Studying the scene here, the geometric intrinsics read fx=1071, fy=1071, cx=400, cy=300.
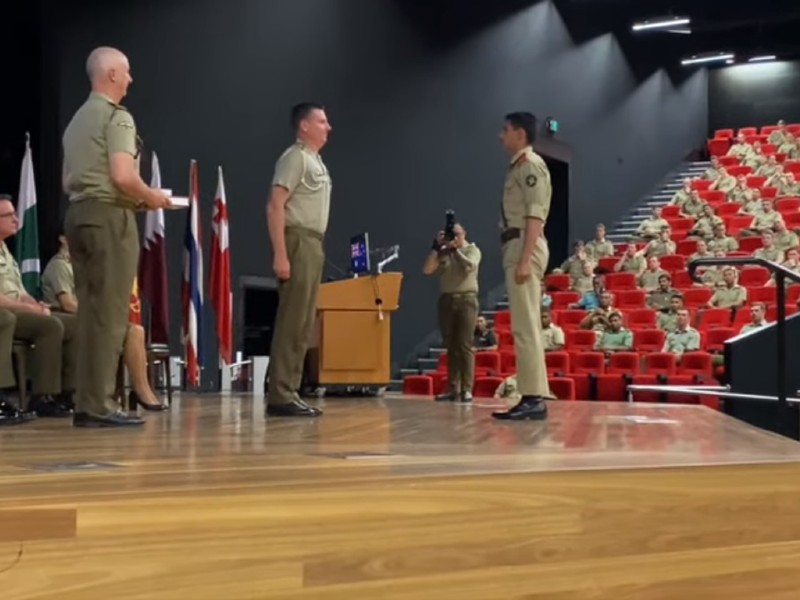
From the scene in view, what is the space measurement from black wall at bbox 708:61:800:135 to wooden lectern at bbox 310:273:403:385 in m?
13.1

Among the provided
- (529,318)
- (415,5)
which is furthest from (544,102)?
(529,318)

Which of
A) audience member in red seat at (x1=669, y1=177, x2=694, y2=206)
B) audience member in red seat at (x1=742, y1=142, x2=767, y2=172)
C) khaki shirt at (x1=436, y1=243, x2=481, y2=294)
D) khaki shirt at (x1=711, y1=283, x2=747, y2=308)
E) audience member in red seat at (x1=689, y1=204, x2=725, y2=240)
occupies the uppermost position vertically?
audience member in red seat at (x1=742, y1=142, x2=767, y2=172)

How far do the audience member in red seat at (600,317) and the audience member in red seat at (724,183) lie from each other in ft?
14.8

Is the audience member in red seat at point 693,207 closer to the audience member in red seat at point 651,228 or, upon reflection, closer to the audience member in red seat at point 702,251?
the audience member in red seat at point 651,228

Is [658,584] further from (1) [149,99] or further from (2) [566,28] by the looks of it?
(2) [566,28]

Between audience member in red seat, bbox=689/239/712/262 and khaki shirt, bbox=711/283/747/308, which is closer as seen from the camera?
khaki shirt, bbox=711/283/747/308

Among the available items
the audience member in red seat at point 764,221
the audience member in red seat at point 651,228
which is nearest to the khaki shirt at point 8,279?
the audience member in red seat at point 764,221

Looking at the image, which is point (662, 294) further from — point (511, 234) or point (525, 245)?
point (525, 245)

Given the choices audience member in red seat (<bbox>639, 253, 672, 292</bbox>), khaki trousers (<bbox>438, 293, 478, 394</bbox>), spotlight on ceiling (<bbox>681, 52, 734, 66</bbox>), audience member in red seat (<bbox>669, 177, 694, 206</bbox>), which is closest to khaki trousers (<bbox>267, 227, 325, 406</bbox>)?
khaki trousers (<bbox>438, 293, 478, 394</bbox>)

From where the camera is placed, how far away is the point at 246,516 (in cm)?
182

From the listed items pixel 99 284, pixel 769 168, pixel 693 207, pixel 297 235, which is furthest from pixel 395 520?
pixel 769 168

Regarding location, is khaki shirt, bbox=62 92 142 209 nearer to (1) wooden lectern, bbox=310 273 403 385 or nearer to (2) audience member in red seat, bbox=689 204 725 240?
(1) wooden lectern, bbox=310 273 403 385

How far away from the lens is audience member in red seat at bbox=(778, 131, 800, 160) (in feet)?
49.2

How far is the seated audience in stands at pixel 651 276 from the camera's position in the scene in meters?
11.3
